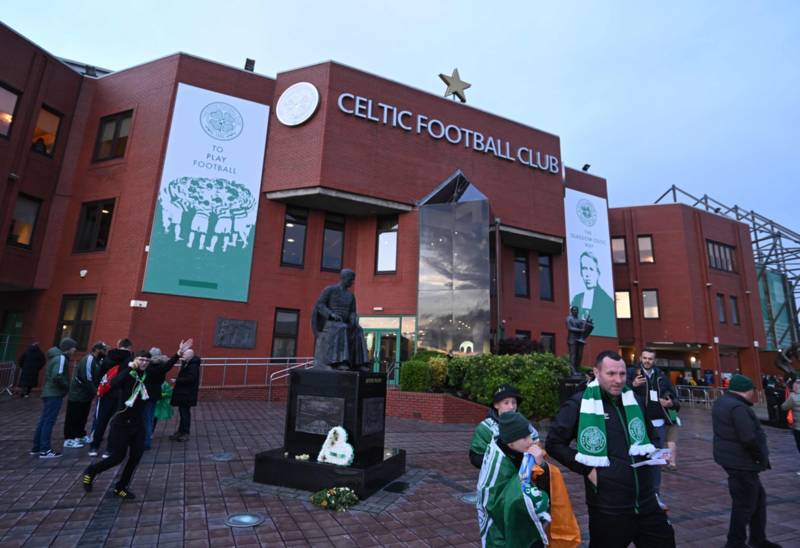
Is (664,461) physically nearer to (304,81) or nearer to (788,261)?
(304,81)

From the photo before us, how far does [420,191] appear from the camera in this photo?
773 inches

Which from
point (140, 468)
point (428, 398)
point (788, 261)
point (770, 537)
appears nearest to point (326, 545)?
point (140, 468)

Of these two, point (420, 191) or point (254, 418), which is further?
point (420, 191)

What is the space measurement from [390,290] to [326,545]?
14935mm

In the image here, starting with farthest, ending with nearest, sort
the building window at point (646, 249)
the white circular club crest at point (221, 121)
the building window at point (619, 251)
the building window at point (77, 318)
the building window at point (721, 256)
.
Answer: the building window at point (619, 251)
the building window at point (721, 256)
the building window at point (646, 249)
the white circular club crest at point (221, 121)
the building window at point (77, 318)

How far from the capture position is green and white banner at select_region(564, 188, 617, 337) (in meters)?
23.8

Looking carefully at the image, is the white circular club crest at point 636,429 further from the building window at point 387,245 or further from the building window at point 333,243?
the building window at point 333,243

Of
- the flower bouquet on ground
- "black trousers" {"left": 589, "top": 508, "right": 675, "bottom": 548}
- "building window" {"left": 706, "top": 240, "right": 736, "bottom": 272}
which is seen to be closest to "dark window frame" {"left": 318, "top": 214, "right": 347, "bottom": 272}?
the flower bouquet on ground

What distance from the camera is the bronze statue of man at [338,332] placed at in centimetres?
688

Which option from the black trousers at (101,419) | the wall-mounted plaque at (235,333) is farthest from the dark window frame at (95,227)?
the black trousers at (101,419)

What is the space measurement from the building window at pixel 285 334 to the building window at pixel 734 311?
28.1 metres

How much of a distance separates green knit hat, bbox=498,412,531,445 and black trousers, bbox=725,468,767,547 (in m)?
3.01

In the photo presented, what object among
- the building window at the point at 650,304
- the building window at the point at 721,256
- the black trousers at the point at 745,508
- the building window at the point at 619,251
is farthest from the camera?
the building window at the point at 619,251

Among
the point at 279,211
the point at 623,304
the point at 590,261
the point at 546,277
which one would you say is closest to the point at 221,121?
the point at 279,211
